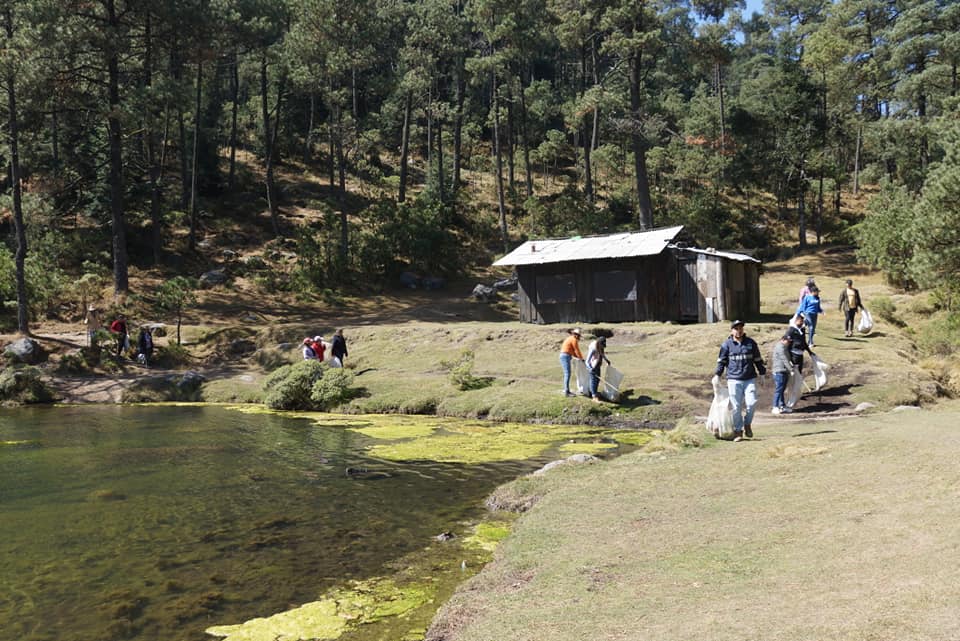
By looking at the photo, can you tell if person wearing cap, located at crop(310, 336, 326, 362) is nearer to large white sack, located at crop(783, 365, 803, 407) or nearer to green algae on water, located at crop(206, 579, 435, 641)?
large white sack, located at crop(783, 365, 803, 407)

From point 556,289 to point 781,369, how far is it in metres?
16.2

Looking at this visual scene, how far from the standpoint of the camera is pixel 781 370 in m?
15.7

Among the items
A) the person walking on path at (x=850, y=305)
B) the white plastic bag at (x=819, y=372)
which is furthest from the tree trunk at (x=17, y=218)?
the person walking on path at (x=850, y=305)

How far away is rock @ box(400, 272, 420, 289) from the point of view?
140ft

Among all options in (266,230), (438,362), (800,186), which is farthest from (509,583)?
(800,186)

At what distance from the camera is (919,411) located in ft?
46.5

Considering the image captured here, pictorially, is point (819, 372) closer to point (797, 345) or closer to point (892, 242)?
point (797, 345)

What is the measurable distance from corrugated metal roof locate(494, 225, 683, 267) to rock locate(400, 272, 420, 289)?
36.6 ft

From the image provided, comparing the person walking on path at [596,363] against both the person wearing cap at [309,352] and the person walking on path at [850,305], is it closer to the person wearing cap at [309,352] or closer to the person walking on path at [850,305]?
the person walking on path at [850,305]

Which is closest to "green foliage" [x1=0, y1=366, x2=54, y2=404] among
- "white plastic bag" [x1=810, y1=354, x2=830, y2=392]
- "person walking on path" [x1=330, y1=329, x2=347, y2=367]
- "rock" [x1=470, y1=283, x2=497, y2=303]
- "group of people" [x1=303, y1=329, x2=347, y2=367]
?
"group of people" [x1=303, y1=329, x2=347, y2=367]

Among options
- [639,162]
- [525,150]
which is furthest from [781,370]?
[525,150]

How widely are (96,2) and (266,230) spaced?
17.0 meters

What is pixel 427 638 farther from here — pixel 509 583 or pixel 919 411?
pixel 919 411

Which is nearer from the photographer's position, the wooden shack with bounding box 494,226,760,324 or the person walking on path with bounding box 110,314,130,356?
the person walking on path with bounding box 110,314,130,356
